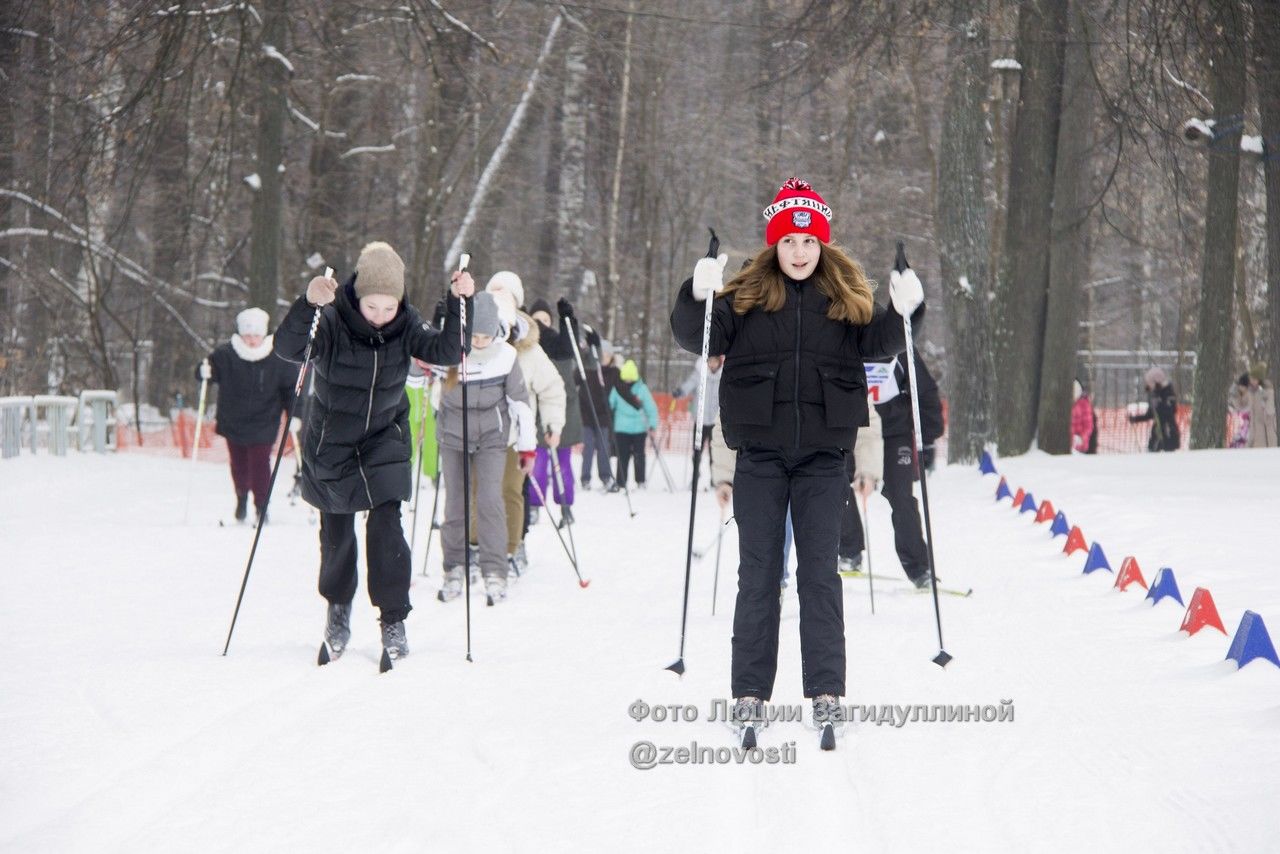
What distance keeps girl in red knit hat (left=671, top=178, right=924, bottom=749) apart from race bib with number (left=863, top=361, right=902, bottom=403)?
3259mm

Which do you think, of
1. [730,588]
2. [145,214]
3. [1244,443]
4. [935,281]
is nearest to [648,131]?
[935,281]

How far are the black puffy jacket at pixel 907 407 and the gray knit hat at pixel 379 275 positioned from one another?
3.05m

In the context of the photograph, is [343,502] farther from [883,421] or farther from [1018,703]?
[883,421]

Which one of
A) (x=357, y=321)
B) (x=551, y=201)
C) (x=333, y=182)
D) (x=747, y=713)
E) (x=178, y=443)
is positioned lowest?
(x=178, y=443)

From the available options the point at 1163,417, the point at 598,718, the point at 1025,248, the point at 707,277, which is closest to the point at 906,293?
the point at 707,277

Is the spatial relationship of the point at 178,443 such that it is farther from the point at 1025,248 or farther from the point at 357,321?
the point at 357,321

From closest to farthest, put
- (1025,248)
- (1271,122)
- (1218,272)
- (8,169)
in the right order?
(1271,122), (1218,272), (1025,248), (8,169)

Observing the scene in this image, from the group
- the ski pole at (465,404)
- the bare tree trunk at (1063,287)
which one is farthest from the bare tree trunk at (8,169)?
the bare tree trunk at (1063,287)

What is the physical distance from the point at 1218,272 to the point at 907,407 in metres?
9.18

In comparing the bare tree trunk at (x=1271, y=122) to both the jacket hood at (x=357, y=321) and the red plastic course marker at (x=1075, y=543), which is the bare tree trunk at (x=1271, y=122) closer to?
the red plastic course marker at (x=1075, y=543)

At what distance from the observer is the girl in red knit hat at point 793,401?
16.3 feet

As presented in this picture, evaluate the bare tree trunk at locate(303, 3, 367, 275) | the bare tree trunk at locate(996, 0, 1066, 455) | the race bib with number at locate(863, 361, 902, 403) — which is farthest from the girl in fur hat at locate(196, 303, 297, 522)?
the bare tree trunk at locate(303, 3, 367, 275)

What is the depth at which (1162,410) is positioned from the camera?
76.7 ft

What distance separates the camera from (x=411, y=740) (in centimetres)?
495
